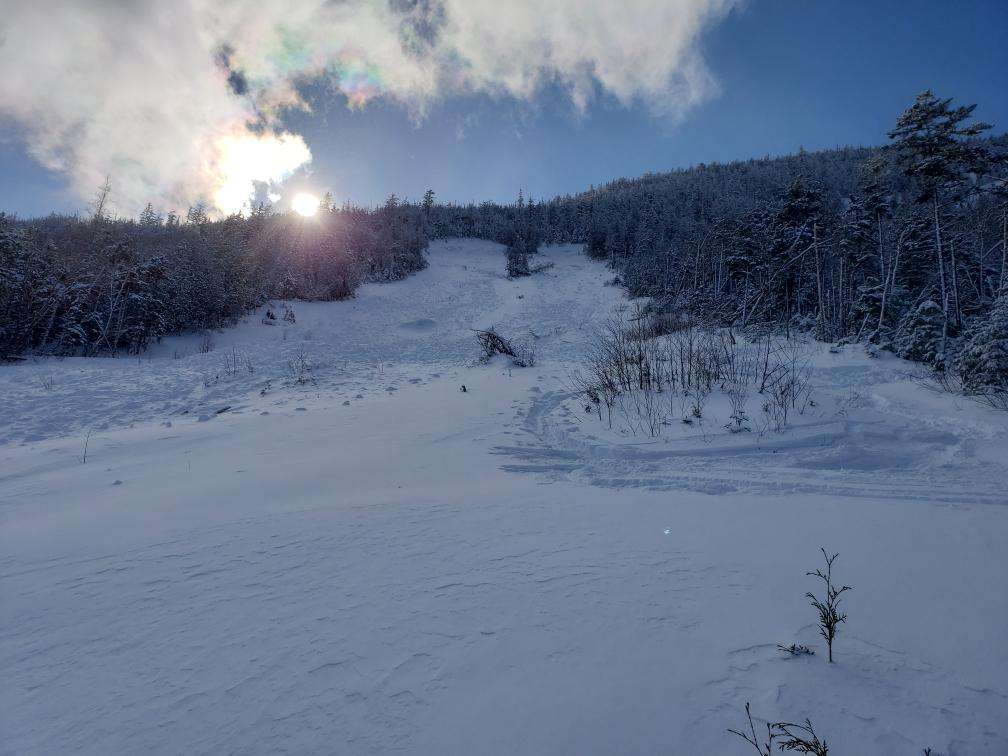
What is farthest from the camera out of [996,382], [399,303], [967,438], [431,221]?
[431,221]

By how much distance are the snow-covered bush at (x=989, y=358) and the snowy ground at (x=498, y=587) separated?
1410 mm

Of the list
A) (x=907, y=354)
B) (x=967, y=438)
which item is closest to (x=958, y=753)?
(x=967, y=438)

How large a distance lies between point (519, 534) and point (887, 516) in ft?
8.92

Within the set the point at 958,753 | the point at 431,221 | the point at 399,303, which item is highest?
the point at 431,221

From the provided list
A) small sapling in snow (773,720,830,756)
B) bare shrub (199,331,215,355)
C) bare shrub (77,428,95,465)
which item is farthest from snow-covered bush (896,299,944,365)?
bare shrub (199,331,215,355)

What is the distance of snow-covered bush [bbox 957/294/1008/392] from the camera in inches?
247

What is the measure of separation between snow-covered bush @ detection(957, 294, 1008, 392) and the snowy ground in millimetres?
1410

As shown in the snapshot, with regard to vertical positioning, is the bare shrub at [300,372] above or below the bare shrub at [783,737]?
above

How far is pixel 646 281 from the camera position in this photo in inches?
1133

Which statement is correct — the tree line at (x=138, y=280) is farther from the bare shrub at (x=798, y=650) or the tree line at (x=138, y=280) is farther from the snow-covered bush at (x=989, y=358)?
the snow-covered bush at (x=989, y=358)

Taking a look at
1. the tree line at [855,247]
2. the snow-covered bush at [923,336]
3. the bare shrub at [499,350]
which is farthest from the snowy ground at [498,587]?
the snow-covered bush at [923,336]

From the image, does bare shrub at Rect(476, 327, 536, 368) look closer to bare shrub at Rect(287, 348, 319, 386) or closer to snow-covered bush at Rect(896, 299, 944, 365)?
bare shrub at Rect(287, 348, 319, 386)

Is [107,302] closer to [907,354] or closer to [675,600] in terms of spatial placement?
[675,600]

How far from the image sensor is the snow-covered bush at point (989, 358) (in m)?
6.27
